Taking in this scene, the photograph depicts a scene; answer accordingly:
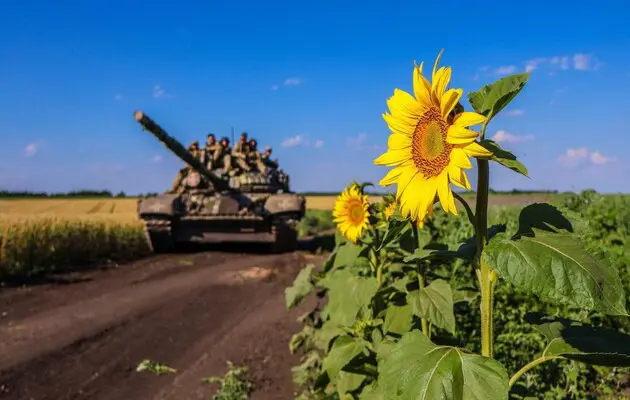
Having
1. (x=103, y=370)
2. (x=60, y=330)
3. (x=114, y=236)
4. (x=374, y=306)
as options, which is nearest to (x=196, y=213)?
(x=114, y=236)

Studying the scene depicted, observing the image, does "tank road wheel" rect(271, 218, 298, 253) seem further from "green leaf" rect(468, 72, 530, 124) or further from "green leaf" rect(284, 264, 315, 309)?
"green leaf" rect(468, 72, 530, 124)

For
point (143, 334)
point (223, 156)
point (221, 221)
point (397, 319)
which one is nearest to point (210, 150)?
point (223, 156)

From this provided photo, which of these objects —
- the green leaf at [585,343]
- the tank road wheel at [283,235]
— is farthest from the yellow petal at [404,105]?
the tank road wheel at [283,235]

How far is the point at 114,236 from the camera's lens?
1681 cm

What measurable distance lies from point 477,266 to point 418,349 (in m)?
0.28

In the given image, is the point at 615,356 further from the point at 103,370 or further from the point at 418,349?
the point at 103,370

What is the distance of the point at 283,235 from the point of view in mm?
15859

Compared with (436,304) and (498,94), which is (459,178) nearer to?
(498,94)

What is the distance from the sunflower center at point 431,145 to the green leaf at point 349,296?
4.36ft

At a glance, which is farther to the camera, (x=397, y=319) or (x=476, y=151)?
(x=397, y=319)

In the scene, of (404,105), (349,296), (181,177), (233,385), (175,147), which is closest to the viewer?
(404,105)

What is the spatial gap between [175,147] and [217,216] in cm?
246

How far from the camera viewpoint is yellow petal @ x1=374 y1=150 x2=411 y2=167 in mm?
1627

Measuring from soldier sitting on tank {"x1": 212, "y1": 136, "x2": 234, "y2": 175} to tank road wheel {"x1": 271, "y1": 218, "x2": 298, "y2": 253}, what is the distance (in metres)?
2.78
